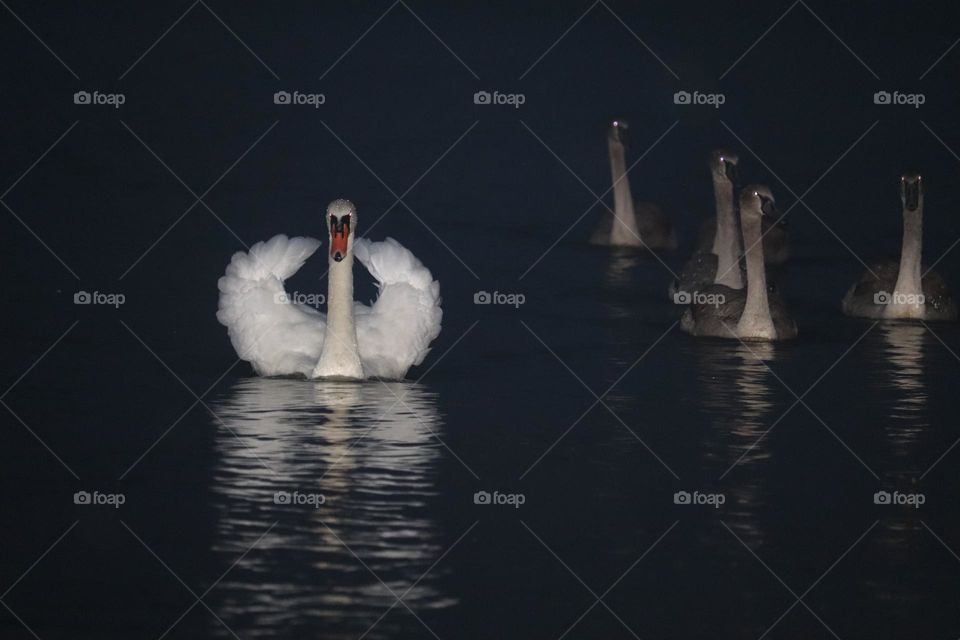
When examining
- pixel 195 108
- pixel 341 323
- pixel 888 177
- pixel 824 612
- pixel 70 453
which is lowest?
pixel 824 612

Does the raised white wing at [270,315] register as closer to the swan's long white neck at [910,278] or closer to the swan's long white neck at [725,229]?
the swan's long white neck at [910,278]

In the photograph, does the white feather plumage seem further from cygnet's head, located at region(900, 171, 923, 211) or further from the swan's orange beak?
cygnet's head, located at region(900, 171, 923, 211)

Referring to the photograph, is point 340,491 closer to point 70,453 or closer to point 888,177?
point 70,453

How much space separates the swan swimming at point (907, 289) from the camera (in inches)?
768

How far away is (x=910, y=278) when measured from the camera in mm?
19656

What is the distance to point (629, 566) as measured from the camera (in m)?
11.4

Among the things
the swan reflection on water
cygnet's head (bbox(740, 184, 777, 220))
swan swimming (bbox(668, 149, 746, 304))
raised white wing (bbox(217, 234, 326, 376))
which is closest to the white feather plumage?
raised white wing (bbox(217, 234, 326, 376))

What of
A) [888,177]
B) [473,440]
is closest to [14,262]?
[473,440]

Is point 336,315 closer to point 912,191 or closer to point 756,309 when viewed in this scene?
point 756,309

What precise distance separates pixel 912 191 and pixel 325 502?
922 centimetres

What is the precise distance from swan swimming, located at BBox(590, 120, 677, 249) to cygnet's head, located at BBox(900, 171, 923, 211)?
478 centimetres

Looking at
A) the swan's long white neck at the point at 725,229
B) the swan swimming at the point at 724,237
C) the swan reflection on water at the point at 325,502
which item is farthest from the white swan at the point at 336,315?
the swan's long white neck at the point at 725,229

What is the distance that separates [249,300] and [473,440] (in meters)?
2.80

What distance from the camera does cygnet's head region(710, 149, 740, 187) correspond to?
21.9 meters
